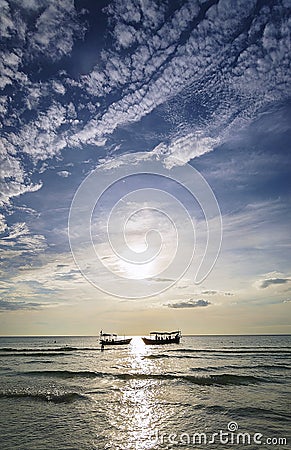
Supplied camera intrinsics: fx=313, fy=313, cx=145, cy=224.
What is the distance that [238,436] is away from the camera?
14.5 meters

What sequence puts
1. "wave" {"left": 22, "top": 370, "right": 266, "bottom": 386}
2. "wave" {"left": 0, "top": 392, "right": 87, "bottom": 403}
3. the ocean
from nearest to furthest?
the ocean
"wave" {"left": 0, "top": 392, "right": 87, "bottom": 403}
"wave" {"left": 22, "top": 370, "right": 266, "bottom": 386}

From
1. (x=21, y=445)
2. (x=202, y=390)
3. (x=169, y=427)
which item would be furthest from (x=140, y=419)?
(x=202, y=390)

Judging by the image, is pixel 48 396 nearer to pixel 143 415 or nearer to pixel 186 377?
pixel 143 415

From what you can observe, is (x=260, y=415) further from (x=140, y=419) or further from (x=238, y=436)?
(x=140, y=419)

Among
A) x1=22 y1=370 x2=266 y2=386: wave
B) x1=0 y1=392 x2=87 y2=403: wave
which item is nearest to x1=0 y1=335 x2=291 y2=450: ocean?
x1=0 y1=392 x2=87 y2=403: wave

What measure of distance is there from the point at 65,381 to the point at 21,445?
19.5 m

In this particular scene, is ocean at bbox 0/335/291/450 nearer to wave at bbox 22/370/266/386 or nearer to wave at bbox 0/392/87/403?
wave at bbox 0/392/87/403

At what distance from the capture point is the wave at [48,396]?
72.1 feet

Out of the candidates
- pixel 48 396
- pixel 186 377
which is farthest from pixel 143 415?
pixel 186 377

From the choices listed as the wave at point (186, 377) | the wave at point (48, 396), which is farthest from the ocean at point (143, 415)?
the wave at point (186, 377)

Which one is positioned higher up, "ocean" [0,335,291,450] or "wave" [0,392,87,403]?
"ocean" [0,335,291,450]

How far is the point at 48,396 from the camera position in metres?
23.2

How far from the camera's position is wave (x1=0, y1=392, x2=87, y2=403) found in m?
22.0

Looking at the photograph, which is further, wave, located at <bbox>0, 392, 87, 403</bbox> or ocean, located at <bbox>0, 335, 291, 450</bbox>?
wave, located at <bbox>0, 392, 87, 403</bbox>
